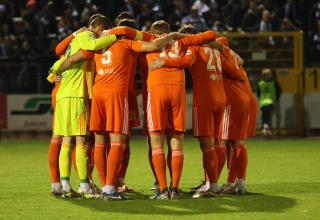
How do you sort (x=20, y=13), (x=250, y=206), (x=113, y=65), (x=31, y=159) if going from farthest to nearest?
(x=20, y=13), (x=31, y=159), (x=113, y=65), (x=250, y=206)

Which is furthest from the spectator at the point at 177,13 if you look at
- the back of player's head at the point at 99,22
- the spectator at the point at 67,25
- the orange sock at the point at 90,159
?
the back of player's head at the point at 99,22

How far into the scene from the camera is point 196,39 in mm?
11438

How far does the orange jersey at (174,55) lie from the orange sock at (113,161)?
887 mm

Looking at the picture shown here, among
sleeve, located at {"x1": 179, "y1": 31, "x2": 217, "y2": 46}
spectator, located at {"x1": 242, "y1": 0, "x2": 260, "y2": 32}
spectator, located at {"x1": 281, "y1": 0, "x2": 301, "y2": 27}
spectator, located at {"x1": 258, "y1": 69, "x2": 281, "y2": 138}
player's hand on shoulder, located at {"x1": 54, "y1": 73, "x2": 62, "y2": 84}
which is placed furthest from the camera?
spectator, located at {"x1": 281, "y1": 0, "x2": 301, "y2": 27}

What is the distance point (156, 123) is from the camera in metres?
11.4

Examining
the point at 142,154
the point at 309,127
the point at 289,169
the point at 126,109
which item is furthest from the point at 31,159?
the point at 309,127

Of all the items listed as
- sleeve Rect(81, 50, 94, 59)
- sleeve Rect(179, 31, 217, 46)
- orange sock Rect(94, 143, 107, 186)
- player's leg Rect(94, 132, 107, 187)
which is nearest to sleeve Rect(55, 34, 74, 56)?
sleeve Rect(81, 50, 94, 59)

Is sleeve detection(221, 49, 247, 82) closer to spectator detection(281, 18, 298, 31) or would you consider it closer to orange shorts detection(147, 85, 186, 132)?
orange shorts detection(147, 85, 186, 132)

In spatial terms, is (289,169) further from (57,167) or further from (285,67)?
(285,67)

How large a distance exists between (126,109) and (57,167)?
4.39 feet

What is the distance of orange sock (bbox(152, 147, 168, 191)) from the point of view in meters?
11.3

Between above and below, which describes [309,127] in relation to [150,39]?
below

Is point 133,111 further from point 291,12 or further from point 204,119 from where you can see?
point 291,12

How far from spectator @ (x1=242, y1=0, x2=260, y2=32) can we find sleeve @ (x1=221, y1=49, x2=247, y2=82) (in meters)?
13.9
